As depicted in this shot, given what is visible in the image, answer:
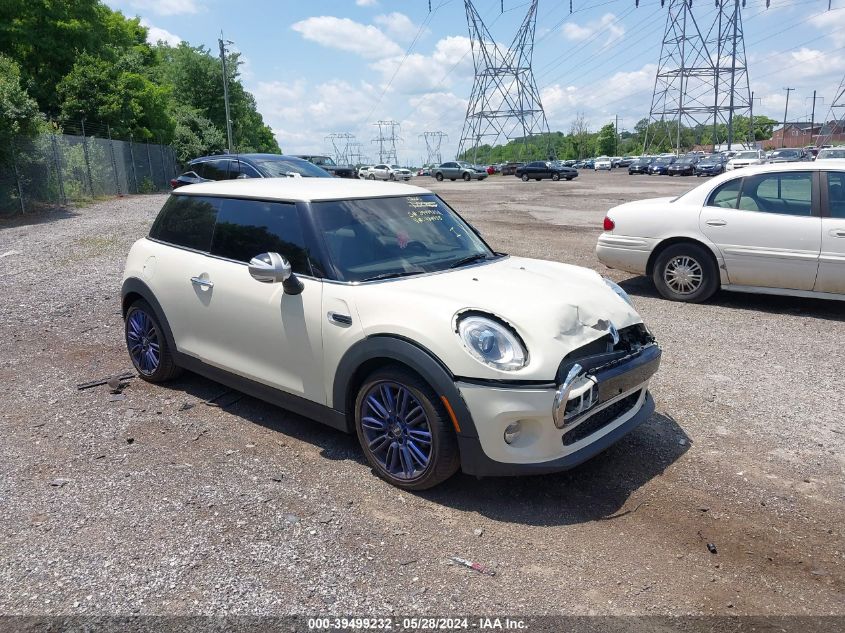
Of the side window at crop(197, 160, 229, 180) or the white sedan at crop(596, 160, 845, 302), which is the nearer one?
the white sedan at crop(596, 160, 845, 302)

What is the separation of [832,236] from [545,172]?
44437 mm

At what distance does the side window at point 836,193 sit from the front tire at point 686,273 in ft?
4.28

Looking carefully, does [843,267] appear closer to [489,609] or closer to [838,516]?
[838,516]

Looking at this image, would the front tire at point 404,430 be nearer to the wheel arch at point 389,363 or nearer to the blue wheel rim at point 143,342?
the wheel arch at point 389,363

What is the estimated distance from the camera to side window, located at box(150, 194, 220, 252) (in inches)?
196

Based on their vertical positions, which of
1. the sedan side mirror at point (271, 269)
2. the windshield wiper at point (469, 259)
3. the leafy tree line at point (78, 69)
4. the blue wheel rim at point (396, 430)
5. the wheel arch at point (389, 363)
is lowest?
the blue wheel rim at point (396, 430)

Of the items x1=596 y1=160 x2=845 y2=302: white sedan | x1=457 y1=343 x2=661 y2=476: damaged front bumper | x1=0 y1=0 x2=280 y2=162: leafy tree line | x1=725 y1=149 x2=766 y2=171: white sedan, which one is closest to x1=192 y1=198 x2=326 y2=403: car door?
x1=457 y1=343 x2=661 y2=476: damaged front bumper

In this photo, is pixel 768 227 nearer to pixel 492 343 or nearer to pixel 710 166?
pixel 492 343

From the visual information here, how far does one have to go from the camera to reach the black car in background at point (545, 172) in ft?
164

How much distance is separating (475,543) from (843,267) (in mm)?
5853

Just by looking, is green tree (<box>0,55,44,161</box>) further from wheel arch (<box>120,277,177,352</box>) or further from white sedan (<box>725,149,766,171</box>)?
white sedan (<box>725,149,766,171</box>)

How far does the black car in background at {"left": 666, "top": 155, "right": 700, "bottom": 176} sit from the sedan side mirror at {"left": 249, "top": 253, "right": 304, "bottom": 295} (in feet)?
172

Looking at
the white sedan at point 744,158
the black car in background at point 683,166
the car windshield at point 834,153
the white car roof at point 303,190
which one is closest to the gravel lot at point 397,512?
the white car roof at point 303,190

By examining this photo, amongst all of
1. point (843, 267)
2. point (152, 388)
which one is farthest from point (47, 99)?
point (843, 267)
